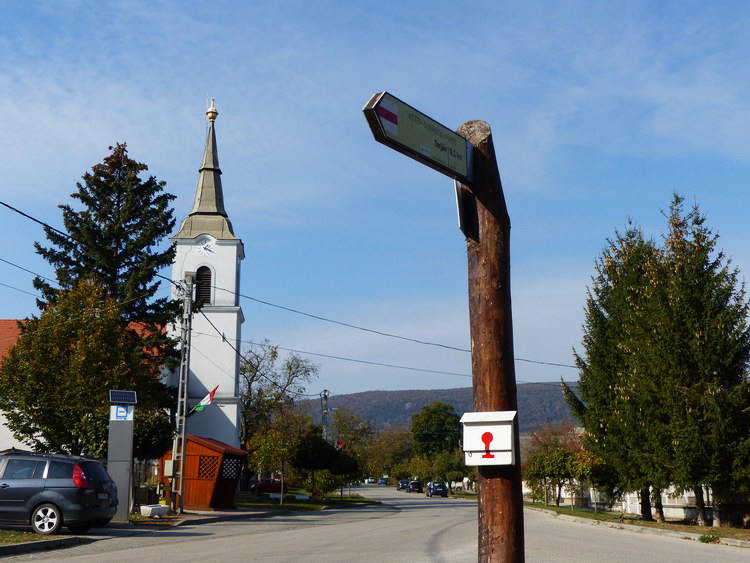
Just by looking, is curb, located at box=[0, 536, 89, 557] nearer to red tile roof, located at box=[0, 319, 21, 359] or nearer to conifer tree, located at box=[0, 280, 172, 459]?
conifer tree, located at box=[0, 280, 172, 459]

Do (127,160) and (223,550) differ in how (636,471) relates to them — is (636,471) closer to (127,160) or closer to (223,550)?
(223,550)

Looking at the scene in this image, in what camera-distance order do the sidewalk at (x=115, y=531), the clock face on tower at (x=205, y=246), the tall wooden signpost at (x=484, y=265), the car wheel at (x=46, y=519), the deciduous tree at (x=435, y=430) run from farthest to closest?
1. the deciduous tree at (x=435, y=430)
2. the clock face on tower at (x=205, y=246)
3. the car wheel at (x=46, y=519)
4. the sidewalk at (x=115, y=531)
5. the tall wooden signpost at (x=484, y=265)

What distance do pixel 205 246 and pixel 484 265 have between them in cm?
4763

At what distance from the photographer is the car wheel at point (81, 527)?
654 inches

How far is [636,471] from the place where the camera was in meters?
28.3

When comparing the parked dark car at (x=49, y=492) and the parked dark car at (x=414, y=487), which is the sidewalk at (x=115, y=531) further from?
the parked dark car at (x=414, y=487)

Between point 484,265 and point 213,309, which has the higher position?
point 213,309

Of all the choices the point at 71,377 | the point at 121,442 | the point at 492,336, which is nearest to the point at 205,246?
the point at 71,377

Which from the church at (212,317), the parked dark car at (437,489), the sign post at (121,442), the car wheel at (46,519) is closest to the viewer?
the car wheel at (46,519)

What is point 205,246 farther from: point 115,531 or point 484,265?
point 484,265

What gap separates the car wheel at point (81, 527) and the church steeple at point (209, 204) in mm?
34992

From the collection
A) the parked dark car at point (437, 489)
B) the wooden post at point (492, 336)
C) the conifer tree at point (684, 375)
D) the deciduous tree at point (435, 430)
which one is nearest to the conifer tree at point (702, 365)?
the conifer tree at point (684, 375)

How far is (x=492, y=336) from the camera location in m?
4.79

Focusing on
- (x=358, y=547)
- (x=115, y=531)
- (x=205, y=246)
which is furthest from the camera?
(x=205, y=246)
